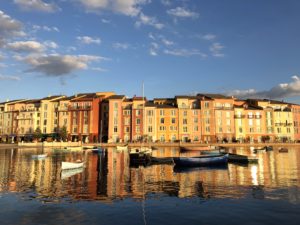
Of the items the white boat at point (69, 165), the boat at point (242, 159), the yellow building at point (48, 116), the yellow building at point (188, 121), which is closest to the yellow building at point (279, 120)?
the yellow building at point (188, 121)

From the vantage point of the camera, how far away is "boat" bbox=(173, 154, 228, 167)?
4738 cm

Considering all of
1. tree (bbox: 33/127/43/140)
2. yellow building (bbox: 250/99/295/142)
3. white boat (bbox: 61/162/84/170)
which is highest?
yellow building (bbox: 250/99/295/142)

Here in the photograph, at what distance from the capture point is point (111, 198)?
2433cm

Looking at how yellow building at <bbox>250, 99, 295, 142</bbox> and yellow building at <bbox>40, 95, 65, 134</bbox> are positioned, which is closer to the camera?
yellow building at <bbox>40, 95, 65, 134</bbox>

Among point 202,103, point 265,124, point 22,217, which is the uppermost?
point 202,103

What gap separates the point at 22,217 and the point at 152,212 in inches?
321

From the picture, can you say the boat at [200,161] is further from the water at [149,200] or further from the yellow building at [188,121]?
the yellow building at [188,121]

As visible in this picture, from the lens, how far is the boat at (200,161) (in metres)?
47.4

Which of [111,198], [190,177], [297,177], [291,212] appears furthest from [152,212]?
[297,177]

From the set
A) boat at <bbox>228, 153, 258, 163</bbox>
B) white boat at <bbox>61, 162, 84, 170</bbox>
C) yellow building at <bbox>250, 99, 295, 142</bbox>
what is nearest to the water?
white boat at <bbox>61, 162, 84, 170</bbox>

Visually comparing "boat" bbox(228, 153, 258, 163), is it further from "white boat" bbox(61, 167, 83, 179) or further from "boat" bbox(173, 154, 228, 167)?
"white boat" bbox(61, 167, 83, 179)

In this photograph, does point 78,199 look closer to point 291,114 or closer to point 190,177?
point 190,177

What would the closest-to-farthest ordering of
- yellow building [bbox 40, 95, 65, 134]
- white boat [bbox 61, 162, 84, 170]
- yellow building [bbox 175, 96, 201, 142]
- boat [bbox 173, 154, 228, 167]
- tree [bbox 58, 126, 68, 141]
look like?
white boat [bbox 61, 162, 84, 170]
boat [bbox 173, 154, 228, 167]
tree [bbox 58, 126, 68, 141]
yellow building [bbox 175, 96, 201, 142]
yellow building [bbox 40, 95, 65, 134]

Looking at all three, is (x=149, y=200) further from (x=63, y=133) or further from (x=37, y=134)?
(x=37, y=134)
